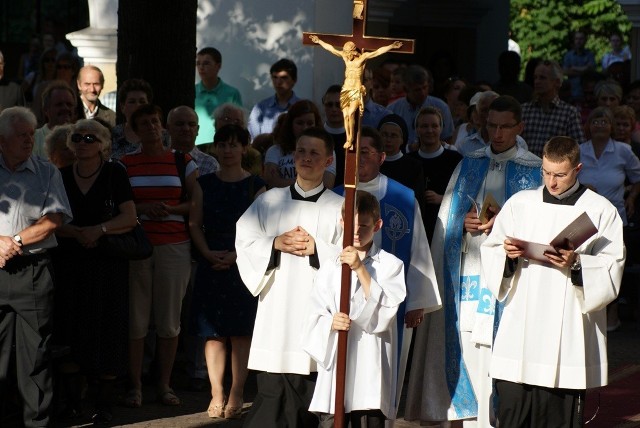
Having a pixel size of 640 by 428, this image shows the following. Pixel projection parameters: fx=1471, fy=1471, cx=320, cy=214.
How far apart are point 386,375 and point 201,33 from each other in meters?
8.92

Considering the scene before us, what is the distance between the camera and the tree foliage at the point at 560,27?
100ft

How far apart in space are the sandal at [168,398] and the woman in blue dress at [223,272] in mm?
270

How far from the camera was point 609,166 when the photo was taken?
43.7 ft

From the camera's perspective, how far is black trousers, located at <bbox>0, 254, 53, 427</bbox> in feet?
29.6

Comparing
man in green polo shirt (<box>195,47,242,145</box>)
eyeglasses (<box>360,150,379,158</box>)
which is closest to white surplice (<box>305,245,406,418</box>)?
eyeglasses (<box>360,150,379,158</box>)

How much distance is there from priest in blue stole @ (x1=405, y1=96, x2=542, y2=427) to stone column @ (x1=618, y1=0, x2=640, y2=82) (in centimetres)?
942

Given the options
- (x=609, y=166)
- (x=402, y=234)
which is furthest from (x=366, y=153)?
(x=609, y=166)

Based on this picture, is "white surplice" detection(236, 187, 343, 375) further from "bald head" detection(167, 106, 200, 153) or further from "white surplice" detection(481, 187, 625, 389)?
"bald head" detection(167, 106, 200, 153)

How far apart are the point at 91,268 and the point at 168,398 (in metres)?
1.17

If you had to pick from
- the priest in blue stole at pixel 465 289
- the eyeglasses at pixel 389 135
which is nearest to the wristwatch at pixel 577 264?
the priest in blue stole at pixel 465 289

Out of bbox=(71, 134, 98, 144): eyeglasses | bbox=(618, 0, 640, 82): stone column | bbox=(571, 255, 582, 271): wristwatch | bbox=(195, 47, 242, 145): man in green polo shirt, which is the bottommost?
bbox=(571, 255, 582, 271): wristwatch

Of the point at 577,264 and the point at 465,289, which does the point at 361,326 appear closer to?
the point at 577,264

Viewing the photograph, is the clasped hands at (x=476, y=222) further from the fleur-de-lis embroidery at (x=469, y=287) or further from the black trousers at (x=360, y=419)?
the black trousers at (x=360, y=419)

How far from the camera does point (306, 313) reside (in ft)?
27.1
